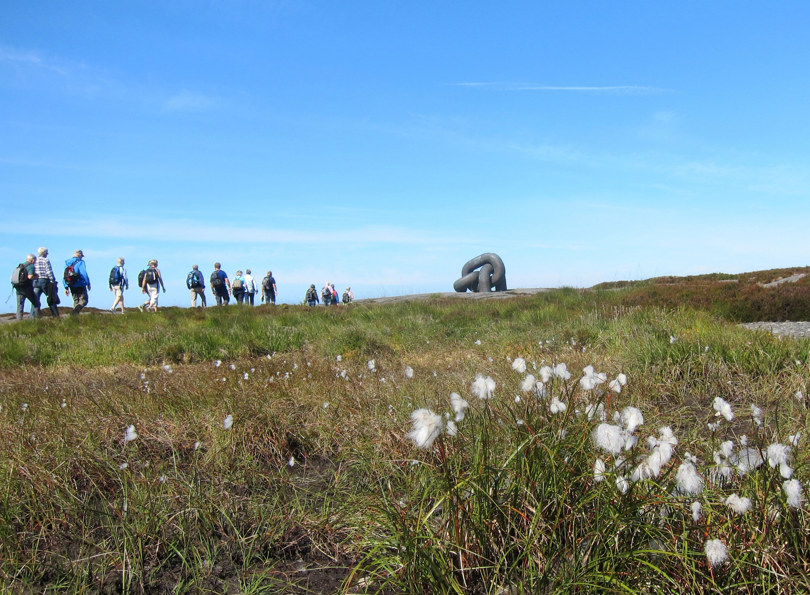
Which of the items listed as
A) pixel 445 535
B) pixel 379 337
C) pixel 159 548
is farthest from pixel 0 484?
pixel 379 337

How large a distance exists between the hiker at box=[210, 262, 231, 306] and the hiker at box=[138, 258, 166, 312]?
344cm

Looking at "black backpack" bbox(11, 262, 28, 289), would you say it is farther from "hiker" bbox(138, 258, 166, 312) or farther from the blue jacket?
"hiker" bbox(138, 258, 166, 312)

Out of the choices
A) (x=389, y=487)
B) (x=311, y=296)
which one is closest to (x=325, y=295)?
(x=311, y=296)

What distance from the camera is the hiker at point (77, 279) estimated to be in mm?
17500

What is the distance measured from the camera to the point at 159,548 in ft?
8.11

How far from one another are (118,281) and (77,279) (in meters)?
2.66

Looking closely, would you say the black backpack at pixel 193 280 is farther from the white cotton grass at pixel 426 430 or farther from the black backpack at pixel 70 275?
the white cotton grass at pixel 426 430

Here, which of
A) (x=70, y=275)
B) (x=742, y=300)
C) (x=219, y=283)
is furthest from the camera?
(x=219, y=283)

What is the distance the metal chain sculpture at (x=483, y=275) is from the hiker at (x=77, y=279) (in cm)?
1917

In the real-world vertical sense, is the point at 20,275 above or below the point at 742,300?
above

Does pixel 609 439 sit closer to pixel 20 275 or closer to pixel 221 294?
pixel 20 275

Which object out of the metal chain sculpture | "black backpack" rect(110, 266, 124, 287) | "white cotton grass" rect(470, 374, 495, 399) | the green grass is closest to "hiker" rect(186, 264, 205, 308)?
"black backpack" rect(110, 266, 124, 287)

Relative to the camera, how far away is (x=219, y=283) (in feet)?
79.8

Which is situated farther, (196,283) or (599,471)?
(196,283)
